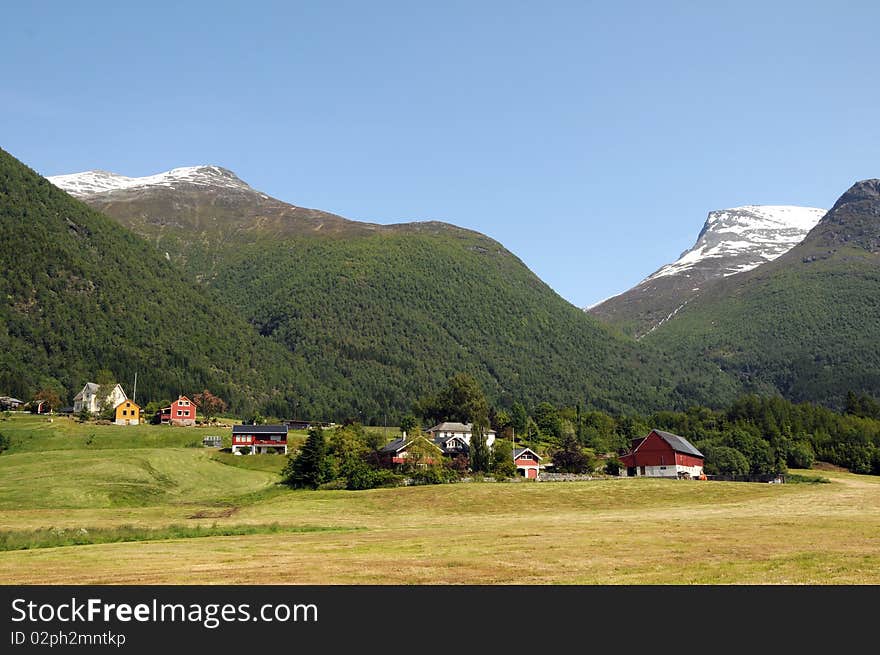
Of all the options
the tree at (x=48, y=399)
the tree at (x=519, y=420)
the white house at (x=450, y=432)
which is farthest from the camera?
the tree at (x=519, y=420)

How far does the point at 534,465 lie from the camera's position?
126438mm

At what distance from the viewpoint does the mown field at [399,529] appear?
Answer: 101 feet

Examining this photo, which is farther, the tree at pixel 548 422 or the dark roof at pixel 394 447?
the tree at pixel 548 422

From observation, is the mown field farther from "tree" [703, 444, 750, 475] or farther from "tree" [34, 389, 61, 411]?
"tree" [34, 389, 61, 411]

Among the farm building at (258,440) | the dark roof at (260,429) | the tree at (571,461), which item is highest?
the dark roof at (260,429)

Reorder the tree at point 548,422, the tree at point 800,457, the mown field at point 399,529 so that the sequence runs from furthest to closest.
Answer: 1. the tree at point 548,422
2. the tree at point 800,457
3. the mown field at point 399,529

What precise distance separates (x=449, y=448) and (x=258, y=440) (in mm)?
32833

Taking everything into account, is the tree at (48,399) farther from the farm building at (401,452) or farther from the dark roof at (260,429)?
the farm building at (401,452)

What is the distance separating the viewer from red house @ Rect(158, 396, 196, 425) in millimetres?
167750

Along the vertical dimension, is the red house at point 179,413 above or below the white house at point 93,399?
below

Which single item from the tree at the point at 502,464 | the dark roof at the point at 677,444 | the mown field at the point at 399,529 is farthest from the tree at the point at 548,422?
the mown field at the point at 399,529
